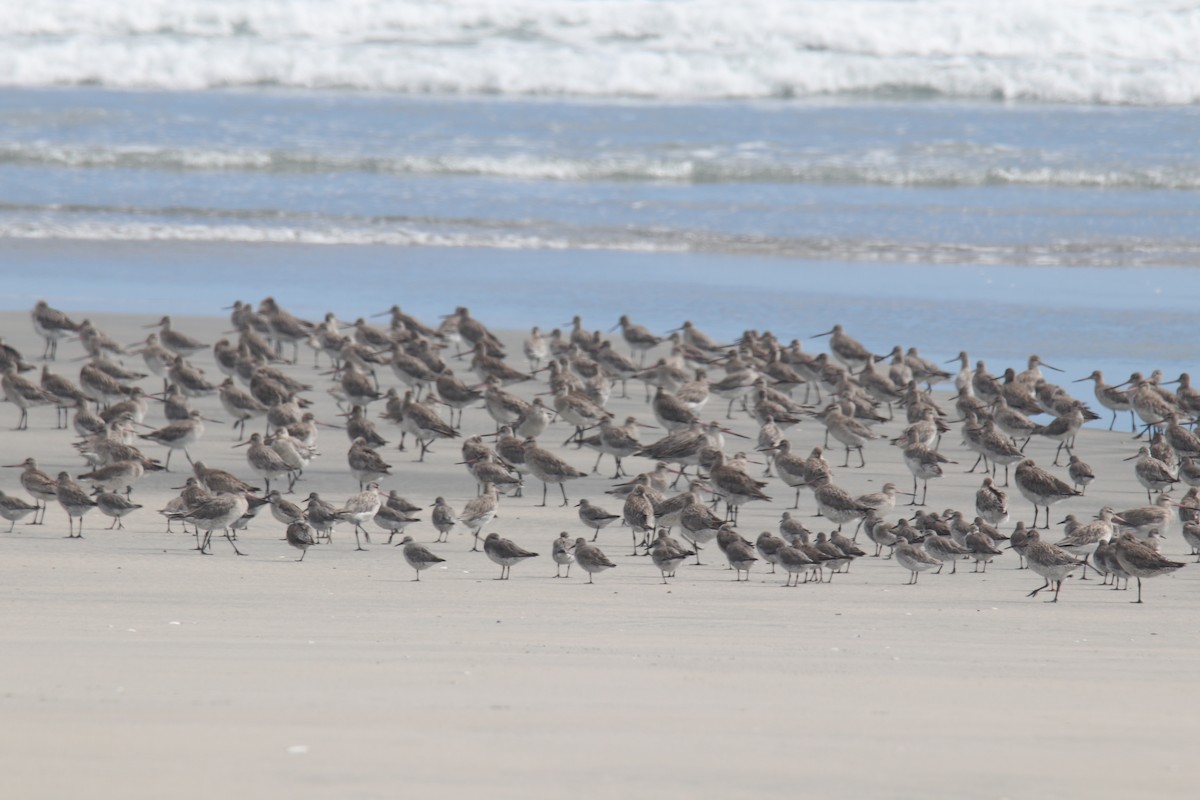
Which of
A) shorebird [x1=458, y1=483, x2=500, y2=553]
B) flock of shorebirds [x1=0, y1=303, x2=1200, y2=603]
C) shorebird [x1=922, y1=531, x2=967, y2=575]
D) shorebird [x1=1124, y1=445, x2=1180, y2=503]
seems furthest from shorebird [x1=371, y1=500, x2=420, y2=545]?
shorebird [x1=1124, y1=445, x2=1180, y2=503]

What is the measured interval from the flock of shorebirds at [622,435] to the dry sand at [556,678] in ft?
0.73

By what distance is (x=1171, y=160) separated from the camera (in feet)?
97.8

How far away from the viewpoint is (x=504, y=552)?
879 cm

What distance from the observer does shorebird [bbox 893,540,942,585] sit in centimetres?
884

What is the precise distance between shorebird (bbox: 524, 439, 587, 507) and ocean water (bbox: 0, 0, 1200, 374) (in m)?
5.98

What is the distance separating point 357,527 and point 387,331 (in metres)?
5.98

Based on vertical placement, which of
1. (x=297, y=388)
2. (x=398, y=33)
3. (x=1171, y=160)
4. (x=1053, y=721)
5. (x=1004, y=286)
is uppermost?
(x=398, y=33)

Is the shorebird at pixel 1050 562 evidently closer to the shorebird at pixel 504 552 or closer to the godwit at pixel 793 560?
the godwit at pixel 793 560

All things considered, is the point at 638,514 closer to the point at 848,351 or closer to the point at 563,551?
the point at 563,551

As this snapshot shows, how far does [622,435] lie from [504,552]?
9.65 feet

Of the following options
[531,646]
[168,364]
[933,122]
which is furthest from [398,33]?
[531,646]

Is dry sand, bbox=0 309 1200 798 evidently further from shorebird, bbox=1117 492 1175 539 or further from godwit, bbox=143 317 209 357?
godwit, bbox=143 317 209 357

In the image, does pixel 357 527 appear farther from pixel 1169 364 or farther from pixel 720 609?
pixel 1169 364

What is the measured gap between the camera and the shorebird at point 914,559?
884cm
